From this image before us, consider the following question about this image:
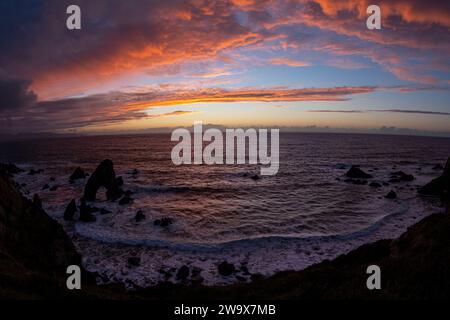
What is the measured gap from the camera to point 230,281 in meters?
17.1

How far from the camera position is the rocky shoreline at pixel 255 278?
9.22m

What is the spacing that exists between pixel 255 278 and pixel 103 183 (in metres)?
28.9

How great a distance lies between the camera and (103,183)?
38531 mm

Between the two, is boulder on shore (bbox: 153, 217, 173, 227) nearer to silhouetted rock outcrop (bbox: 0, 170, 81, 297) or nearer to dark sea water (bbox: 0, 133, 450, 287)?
dark sea water (bbox: 0, 133, 450, 287)

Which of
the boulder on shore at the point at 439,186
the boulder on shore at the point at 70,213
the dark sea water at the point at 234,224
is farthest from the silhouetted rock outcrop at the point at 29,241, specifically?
the boulder on shore at the point at 439,186

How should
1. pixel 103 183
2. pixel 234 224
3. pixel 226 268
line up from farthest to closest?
1. pixel 103 183
2. pixel 234 224
3. pixel 226 268

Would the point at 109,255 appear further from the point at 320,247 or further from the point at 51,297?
the point at 320,247

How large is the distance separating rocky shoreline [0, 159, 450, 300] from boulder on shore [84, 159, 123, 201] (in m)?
19.9

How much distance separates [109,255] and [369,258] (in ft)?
57.8

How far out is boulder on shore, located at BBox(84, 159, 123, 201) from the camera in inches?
1476

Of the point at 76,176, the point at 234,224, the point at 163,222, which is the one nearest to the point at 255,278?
the point at 234,224

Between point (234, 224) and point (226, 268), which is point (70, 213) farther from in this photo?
point (226, 268)
